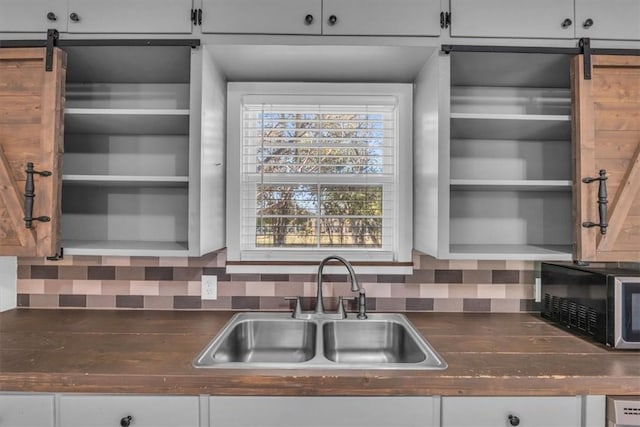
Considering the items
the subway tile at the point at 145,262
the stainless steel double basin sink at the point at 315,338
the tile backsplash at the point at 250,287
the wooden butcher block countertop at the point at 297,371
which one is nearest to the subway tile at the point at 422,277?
the tile backsplash at the point at 250,287

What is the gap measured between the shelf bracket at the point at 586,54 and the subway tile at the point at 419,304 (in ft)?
3.86

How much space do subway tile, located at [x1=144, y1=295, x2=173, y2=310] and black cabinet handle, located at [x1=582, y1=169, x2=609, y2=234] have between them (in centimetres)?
189

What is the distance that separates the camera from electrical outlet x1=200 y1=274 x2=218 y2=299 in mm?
1818

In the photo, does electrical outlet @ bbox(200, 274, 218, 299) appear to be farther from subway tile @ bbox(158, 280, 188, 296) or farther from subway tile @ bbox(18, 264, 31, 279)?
subway tile @ bbox(18, 264, 31, 279)

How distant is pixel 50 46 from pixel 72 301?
119cm

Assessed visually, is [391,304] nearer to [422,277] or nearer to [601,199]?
[422,277]

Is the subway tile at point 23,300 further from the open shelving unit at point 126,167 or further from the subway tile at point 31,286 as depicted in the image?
the open shelving unit at point 126,167

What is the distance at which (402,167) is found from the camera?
1841 mm

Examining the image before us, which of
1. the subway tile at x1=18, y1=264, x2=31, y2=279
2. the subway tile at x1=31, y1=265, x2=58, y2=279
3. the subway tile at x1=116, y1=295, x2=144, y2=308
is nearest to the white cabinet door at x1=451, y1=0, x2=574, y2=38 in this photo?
the subway tile at x1=116, y1=295, x2=144, y2=308

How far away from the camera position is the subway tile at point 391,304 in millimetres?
1816

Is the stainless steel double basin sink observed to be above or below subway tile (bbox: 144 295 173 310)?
below

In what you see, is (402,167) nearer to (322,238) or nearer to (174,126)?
(322,238)

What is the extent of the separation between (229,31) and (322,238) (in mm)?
1041

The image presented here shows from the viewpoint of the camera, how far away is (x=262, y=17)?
56.2 inches
